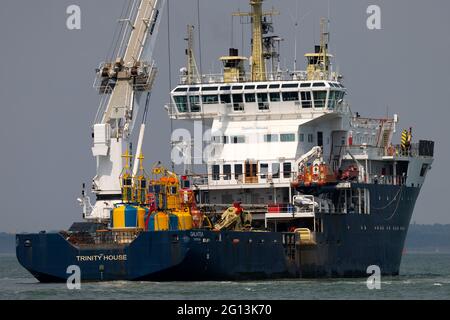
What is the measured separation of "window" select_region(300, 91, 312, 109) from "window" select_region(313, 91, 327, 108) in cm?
29

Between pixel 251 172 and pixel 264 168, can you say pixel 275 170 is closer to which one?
pixel 264 168

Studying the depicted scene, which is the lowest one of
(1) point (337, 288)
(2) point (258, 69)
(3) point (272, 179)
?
(1) point (337, 288)

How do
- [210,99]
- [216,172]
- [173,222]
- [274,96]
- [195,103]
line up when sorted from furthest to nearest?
[195,103]
[210,99]
[274,96]
[216,172]
[173,222]

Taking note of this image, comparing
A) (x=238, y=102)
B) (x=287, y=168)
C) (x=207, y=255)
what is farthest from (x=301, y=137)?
(x=207, y=255)

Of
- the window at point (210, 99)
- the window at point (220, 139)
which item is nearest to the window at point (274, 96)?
the window at point (210, 99)

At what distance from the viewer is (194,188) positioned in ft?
221

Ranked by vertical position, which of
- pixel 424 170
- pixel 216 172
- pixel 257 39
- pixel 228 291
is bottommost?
pixel 228 291

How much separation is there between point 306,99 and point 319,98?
0.62 m

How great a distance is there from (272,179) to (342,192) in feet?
13.9

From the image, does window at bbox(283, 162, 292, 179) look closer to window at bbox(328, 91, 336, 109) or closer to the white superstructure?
the white superstructure

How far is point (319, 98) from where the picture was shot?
68625 millimetres

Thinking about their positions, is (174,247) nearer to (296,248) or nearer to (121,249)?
(121,249)
